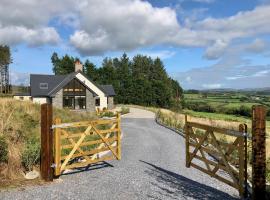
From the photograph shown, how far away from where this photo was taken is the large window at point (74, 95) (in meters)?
49.5

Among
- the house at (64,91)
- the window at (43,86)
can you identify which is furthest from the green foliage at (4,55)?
the window at (43,86)

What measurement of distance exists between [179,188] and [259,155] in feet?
8.06

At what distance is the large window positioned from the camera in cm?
4953

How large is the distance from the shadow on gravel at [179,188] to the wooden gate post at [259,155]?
1004 mm

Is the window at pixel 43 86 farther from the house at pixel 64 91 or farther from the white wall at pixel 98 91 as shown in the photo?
the white wall at pixel 98 91

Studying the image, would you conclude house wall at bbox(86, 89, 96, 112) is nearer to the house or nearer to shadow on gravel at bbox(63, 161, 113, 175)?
the house

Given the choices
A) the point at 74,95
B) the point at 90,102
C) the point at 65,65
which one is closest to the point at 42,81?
the point at 74,95

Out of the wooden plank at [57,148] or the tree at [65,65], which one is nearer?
the wooden plank at [57,148]

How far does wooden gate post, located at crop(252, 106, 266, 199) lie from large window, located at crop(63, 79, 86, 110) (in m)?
44.2

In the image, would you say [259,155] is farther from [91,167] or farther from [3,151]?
[3,151]

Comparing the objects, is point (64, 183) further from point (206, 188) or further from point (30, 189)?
point (206, 188)

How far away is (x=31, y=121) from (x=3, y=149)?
725 centimetres

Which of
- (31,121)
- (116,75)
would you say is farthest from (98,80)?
(31,121)

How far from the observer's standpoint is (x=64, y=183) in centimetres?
902
